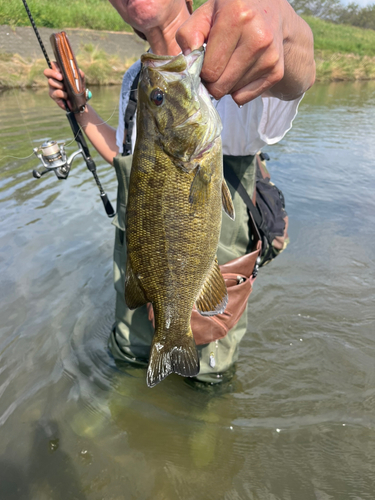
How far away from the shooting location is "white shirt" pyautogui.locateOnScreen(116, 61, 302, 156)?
5.81 ft

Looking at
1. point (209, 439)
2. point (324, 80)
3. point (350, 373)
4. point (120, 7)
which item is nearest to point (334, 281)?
point (350, 373)

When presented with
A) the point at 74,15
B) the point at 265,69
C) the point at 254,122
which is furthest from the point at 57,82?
the point at 74,15

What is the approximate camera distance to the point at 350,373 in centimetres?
277

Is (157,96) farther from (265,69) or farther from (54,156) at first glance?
(54,156)

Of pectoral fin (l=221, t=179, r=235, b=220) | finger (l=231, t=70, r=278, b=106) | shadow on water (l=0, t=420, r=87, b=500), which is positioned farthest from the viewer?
shadow on water (l=0, t=420, r=87, b=500)

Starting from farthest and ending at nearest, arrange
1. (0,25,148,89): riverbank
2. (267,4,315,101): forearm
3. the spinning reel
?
(0,25,148,89): riverbank → the spinning reel → (267,4,315,101): forearm

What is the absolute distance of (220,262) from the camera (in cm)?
214

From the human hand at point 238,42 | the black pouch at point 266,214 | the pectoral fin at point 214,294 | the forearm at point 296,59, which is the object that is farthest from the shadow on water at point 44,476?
the forearm at point 296,59

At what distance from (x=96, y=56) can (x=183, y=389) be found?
796 inches

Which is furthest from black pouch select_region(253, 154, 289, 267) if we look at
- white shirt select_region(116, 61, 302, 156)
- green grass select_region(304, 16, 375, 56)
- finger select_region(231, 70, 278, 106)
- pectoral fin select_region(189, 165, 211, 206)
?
green grass select_region(304, 16, 375, 56)

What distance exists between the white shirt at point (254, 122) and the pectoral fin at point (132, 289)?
93 centimetres

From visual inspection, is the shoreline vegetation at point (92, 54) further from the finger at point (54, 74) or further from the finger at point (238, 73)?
the finger at point (238, 73)

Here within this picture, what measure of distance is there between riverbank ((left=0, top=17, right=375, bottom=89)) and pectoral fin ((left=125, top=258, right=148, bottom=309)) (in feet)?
58.5

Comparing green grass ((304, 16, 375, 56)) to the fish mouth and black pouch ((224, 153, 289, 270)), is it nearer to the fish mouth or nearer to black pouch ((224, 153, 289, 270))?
black pouch ((224, 153, 289, 270))
